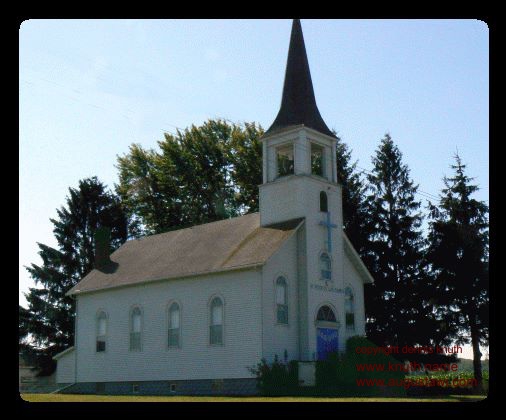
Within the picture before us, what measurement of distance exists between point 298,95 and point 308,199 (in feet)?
19.3

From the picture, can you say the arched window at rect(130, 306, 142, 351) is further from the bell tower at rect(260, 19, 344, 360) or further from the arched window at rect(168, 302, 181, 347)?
the bell tower at rect(260, 19, 344, 360)

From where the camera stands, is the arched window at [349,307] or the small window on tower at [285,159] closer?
the arched window at [349,307]

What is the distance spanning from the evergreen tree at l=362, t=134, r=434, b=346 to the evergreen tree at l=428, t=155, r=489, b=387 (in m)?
1.30

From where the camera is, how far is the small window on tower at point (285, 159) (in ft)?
114

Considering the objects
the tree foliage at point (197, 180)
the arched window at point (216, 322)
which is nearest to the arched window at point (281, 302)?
the arched window at point (216, 322)

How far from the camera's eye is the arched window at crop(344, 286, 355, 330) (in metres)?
34.4

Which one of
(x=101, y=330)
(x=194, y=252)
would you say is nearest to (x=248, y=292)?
(x=194, y=252)

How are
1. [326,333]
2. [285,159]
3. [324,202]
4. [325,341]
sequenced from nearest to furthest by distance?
[325,341]
[326,333]
[324,202]
[285,159]

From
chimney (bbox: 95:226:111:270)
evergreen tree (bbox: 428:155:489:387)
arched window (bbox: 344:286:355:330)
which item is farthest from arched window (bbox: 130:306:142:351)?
evergreen tree (bbox: 428:155:489:387)

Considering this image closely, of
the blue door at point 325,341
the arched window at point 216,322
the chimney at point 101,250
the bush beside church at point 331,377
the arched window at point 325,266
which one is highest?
the chimney at point 101,250

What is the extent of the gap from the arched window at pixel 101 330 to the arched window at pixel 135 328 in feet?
8.24

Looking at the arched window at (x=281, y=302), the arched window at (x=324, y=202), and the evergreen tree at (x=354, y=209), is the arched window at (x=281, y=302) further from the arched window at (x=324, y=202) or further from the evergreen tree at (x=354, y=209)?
the evergreen tree at (x=354, y=209)

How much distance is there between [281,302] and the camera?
1203 inches

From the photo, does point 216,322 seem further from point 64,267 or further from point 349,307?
point 64,267
